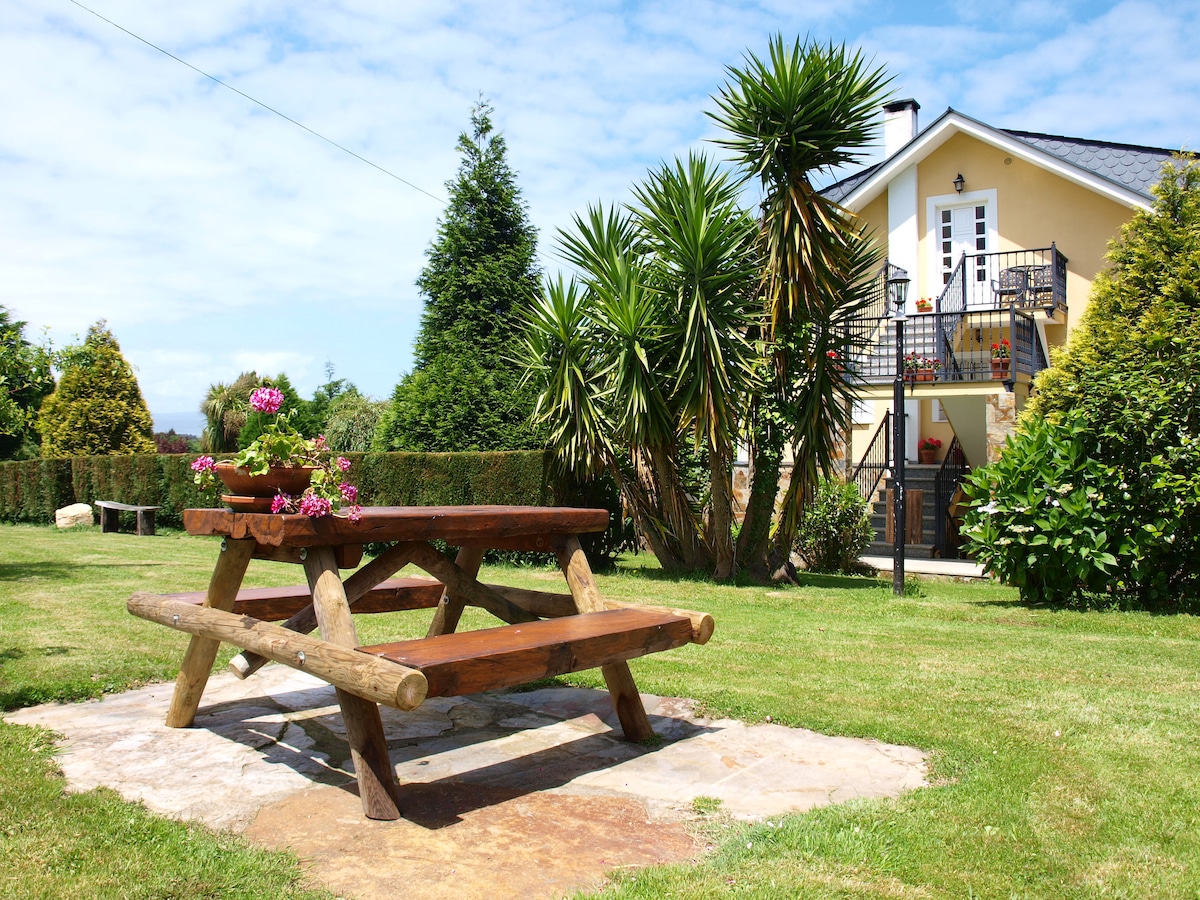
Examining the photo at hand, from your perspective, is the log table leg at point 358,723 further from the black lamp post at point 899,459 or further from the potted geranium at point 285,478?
the black lamp post at point 899,459

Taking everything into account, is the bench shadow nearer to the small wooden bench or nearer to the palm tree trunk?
the palm tree trunk

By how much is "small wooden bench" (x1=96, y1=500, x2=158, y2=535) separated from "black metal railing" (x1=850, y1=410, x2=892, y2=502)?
13535 mm

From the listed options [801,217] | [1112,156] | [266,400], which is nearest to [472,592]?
[266,400]

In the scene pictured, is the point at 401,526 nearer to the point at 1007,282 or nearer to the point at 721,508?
the point at 721,508

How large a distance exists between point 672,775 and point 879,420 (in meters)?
16.0

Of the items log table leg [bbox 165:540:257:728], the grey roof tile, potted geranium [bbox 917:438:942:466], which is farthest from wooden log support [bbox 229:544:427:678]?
the grey roof tile

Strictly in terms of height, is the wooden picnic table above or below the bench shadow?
above

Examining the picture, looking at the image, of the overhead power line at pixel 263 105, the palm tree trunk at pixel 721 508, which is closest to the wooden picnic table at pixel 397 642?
the palm tree trunk at pixel 721 508

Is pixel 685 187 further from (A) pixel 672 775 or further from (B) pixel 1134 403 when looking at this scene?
(A) pixel 672 775

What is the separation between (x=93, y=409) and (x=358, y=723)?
21.2 m

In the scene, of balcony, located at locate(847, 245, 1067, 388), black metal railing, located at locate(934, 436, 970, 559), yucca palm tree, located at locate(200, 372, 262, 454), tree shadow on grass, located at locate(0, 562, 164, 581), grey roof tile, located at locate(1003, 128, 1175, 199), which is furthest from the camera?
yucca palm tree, located at locate(200, 372, 262, 454)

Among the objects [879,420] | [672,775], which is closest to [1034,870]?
[672,775]

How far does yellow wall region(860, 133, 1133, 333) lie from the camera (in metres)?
17.4

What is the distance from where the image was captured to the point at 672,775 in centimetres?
369
